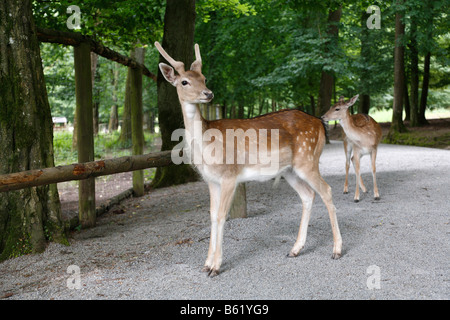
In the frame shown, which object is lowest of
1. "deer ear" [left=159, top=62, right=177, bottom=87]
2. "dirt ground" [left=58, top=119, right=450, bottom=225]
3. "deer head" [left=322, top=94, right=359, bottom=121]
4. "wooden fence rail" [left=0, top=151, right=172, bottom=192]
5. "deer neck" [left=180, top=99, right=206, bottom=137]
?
"dirt ground" [left=58, top=119, right=450, bottom=225]

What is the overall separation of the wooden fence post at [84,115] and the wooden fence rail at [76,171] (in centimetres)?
139

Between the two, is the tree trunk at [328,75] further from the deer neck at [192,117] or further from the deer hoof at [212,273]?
the deer hoof at [212,273]

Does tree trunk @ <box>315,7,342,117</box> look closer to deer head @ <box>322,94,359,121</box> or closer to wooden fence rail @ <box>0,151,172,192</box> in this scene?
deer head @ <box>322,94,359,121</box>

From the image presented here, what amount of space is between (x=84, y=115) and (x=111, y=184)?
16.9 feet

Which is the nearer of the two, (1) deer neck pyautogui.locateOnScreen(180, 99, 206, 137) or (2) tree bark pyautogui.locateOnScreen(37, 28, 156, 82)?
(1) deer neck pyautogui.locateOnScreen(180, 99, 206, 137)

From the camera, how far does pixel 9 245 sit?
470 cm

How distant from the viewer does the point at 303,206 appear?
15.3 ft

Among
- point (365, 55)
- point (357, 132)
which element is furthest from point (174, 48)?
point (365, 55)

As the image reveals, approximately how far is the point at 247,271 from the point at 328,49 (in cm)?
1470

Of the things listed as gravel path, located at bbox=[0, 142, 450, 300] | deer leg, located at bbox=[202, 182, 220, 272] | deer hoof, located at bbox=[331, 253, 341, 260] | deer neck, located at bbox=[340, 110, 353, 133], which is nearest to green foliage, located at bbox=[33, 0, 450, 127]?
deer neck, located at bbox=[340, 110, 353, 133]

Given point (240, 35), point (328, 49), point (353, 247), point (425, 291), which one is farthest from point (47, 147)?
point (240, 35)

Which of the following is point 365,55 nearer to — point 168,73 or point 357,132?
point 357,132

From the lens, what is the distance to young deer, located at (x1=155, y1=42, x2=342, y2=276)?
4.04m

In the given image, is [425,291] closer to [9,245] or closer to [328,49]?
[9,245]
